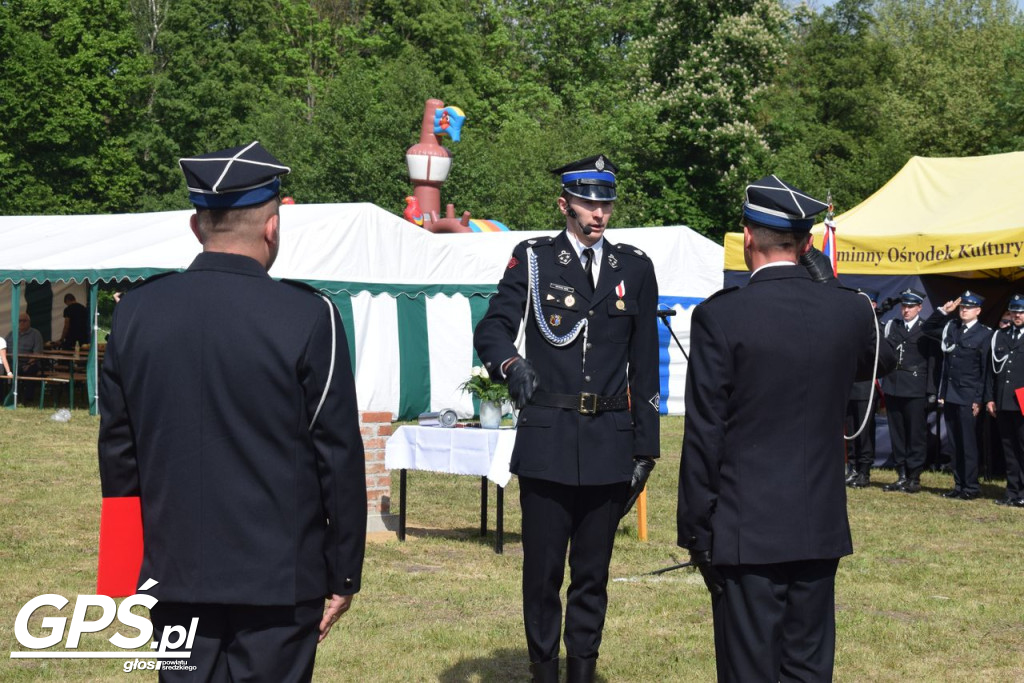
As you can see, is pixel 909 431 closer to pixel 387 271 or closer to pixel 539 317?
pixel 387 271

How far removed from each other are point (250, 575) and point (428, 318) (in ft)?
56.7

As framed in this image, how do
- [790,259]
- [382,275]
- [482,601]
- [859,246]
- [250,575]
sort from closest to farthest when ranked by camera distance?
[250,575] < [790,259] < [482,601] < [859,246] < [382,275]

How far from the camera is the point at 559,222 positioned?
39969 millimetres

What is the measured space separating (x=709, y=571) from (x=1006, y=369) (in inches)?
392

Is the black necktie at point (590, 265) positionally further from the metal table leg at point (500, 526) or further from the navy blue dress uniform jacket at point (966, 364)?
the navy blue dress uniform jacket at point (966, 364)

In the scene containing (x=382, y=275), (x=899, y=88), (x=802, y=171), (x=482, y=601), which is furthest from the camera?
(x=899, y=88)

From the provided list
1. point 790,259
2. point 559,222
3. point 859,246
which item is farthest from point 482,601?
point 559,222

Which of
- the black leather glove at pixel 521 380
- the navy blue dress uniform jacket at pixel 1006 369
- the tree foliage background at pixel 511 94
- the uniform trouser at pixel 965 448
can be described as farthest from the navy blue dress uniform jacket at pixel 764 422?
the tree foliage background at pixel 511 94

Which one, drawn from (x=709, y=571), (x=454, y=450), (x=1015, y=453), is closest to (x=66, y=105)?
(x=1015, y=453)

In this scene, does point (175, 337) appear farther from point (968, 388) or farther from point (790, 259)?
point (968, 388)

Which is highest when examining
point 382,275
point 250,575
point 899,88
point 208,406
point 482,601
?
point 899,88

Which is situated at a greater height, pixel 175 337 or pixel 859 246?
pixel 859 246

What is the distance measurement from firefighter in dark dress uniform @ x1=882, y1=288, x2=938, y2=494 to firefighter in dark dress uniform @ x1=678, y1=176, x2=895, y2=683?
1032cm

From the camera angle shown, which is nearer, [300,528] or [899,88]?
[300,528]
